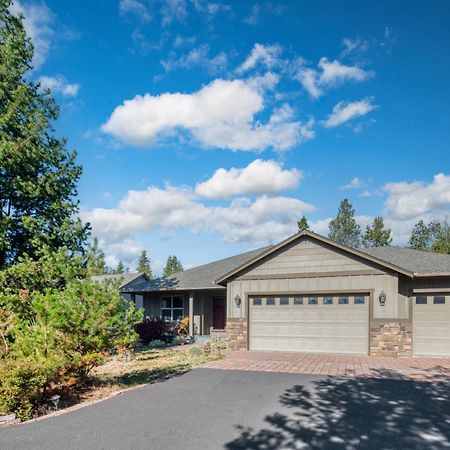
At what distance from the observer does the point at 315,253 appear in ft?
47.0

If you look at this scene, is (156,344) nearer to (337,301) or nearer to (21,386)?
(337,301)

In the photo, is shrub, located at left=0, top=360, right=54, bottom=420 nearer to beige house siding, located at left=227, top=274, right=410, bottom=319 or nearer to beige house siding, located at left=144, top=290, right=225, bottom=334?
beige house siding, located at left=227, top=274, right=410, bottom=319

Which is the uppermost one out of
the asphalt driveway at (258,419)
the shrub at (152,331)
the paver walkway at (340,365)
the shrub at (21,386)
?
the shrub at (21,386)

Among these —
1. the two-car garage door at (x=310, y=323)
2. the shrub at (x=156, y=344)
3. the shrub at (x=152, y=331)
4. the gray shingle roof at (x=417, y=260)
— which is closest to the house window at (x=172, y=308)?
the shrub at (x=152, y=331)

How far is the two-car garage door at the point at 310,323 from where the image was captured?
13.4 m

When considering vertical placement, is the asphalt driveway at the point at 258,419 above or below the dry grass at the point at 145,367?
above

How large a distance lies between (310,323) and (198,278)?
27.5 feet

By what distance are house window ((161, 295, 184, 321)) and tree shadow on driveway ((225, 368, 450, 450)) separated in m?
13.8

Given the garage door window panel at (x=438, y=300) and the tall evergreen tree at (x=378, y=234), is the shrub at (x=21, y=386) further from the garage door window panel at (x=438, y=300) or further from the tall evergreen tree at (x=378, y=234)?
the tall evergreen tree at (x=378, y=234)

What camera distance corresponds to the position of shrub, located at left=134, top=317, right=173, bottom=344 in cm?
1786

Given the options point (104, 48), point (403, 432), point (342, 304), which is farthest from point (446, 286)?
point (104, 48)

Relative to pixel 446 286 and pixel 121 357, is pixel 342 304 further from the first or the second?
pixel 121 357

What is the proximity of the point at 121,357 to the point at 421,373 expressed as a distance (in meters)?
9.43

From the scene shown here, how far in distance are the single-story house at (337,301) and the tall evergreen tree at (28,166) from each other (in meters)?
7.14
